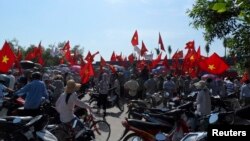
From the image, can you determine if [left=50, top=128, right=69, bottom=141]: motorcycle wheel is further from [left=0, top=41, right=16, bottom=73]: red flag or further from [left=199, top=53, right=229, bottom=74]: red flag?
[left=199, top=53, right=229, bottom=74]: red flag

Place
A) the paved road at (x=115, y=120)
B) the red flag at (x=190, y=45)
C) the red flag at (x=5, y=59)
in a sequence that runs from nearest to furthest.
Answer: the paved road at (x=115, y=120)
the red flag at (x=5, y=59)
the red flag at (x=190, y=45)

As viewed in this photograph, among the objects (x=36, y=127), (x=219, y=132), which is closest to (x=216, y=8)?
(x=219, y=132)

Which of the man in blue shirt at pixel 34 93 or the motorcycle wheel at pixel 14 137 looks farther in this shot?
the man in blue shirt at pixel 34 93

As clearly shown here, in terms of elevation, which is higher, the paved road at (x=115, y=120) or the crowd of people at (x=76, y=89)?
the crowd of people at (x=76, y=89)

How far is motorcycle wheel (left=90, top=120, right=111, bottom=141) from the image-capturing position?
1197cm

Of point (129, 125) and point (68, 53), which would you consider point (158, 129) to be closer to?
point (129, 125)

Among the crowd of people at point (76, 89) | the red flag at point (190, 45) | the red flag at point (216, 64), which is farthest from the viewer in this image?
the red flag at point (190, 45)

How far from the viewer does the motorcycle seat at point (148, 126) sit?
29.9ft

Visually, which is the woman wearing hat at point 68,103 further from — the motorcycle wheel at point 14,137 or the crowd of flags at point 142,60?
the crowd of flags at point 142,60

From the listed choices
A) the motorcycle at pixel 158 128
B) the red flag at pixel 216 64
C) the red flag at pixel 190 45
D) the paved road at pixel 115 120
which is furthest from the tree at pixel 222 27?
the red flag at pixel 190 45

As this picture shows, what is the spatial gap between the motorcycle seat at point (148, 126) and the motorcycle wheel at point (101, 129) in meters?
2.91

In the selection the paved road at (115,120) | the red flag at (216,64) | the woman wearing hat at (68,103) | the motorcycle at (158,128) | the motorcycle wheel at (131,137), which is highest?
the red flag at (216,64)

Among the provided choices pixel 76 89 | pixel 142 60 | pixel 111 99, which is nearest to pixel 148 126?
pixel 76 89

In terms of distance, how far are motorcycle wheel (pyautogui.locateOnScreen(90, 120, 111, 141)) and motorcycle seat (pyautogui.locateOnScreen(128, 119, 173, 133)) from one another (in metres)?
2.91
